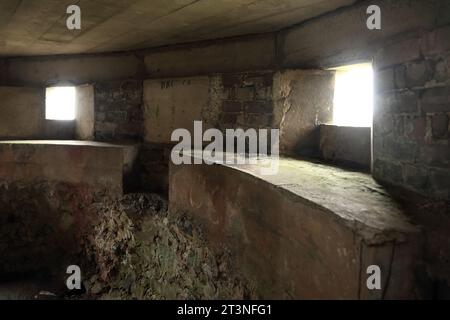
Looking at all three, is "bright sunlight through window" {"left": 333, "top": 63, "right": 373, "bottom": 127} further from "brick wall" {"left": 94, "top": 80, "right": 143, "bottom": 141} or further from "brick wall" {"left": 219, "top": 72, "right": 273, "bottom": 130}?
"brick wall" {"left": 94, "top": 80, "right": 143, "bottom": 141}

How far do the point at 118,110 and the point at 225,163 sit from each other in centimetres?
252

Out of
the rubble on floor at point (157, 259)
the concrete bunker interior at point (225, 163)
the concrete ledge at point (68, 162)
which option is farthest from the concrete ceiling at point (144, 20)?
the rubble on floor at point (157, 259)

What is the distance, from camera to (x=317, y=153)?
3.47 meters

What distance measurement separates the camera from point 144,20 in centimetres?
321

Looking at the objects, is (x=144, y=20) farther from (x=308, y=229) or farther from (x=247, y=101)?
(x=308, y=229)

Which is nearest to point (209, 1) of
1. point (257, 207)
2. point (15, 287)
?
point (257, 207)

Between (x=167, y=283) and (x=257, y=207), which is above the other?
(x=257, y=207)

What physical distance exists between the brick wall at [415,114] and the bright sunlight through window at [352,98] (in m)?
1.20

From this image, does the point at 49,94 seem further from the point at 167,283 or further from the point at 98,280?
the point at 167,283

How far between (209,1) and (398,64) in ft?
4.98

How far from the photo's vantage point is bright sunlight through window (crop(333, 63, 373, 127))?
11.6 feet

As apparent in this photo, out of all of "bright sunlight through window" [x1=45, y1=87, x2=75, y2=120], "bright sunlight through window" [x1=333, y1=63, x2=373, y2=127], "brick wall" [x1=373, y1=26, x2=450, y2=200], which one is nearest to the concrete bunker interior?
"brick wall" [x1=373, y1=26, x2=450, y2=200]

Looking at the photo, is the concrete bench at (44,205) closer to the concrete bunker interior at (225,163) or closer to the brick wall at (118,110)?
the concrete bunker interior at (225,163)
